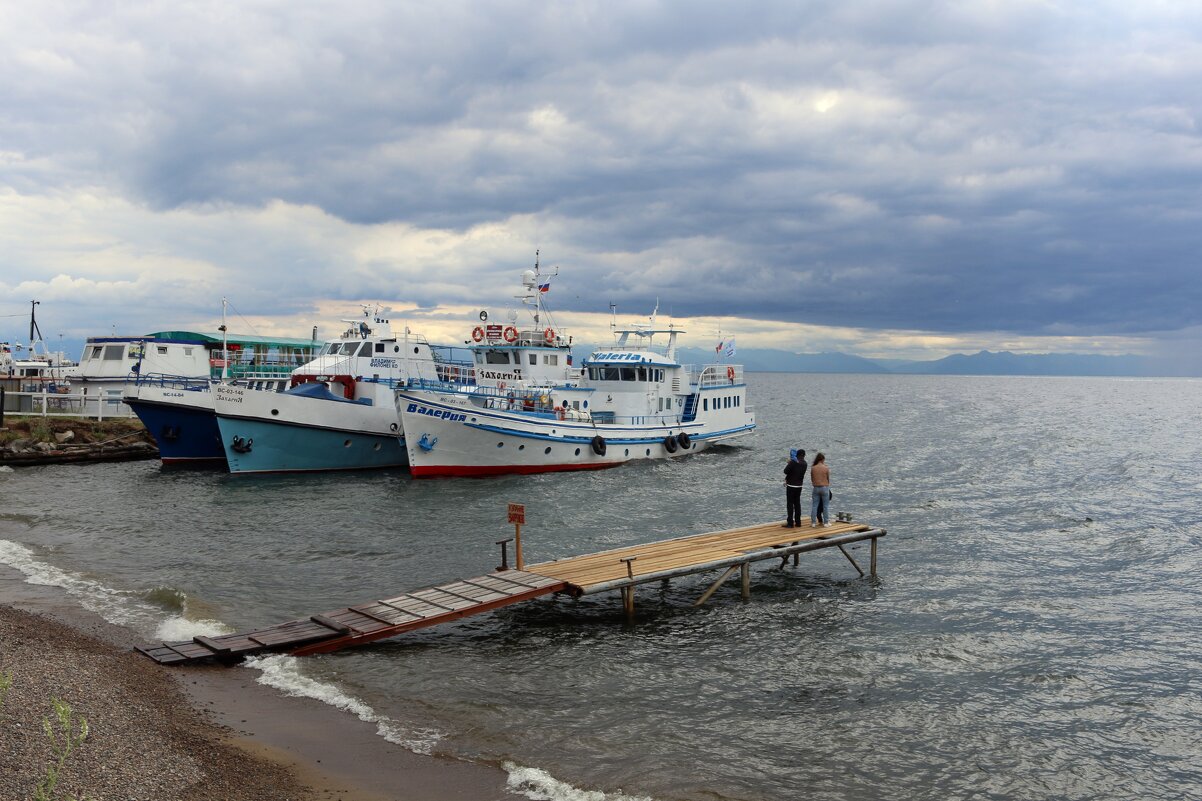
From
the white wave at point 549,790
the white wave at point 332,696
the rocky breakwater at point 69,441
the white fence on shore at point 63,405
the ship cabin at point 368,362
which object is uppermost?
the ship cabin at point 368,362

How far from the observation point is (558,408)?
133ft

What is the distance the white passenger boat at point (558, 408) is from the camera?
3641 centimetres

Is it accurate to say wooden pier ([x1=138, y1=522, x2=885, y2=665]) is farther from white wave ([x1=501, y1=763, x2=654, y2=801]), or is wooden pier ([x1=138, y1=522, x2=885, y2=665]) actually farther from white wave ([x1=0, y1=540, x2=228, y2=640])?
white wave ([x1=501, y1=763, x2=654, y2=801])

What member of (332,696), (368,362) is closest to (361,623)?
(332,696)

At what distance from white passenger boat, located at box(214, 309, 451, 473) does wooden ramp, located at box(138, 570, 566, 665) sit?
23245mm

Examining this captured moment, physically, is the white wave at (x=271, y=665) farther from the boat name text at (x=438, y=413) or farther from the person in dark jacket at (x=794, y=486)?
the boat name text at (x=438, y=413)

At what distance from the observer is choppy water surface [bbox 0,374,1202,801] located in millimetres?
11812

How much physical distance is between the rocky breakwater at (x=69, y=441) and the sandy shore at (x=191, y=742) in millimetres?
31039

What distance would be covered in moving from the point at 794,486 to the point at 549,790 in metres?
12.6

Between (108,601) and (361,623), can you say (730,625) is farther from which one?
(108,601)

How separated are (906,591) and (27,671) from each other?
1823 centimetres

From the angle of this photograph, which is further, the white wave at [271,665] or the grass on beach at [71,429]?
the grass on beach at [71,429]

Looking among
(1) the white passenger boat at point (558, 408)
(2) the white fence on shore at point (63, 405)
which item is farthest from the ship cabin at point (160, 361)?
(1) the white passenger boat at point (558, 408)

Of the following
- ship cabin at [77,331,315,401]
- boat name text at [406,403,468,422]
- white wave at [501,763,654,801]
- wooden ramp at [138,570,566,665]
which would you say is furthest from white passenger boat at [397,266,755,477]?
white wave at [501,763,654,801]
